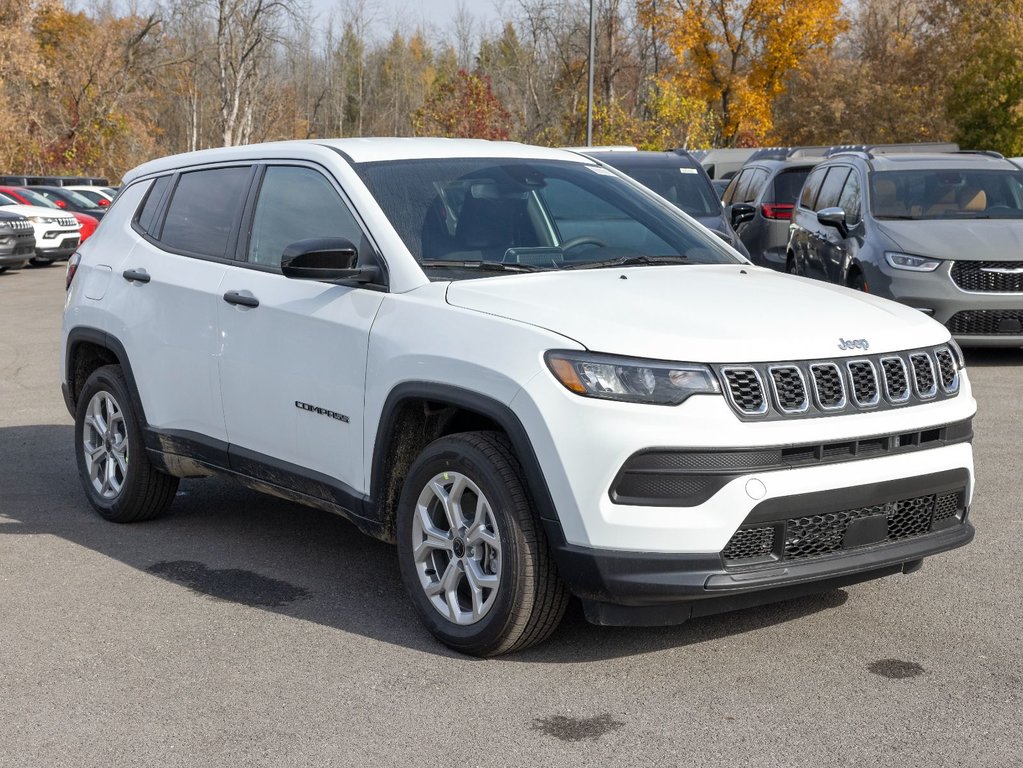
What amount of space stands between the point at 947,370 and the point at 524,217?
1.73 m

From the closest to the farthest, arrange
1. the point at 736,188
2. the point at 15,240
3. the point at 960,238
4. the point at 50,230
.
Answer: the point at 960,238
the point at 736,188
the point at 15,240
the point at 50,230

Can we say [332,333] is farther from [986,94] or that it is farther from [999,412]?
[986,94]

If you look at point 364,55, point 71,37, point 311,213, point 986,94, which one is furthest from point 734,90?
point 364,55

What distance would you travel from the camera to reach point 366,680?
4.39 m

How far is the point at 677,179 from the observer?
14.2 meters

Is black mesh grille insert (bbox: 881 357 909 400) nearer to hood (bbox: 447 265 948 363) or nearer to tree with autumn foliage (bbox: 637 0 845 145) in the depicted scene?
hood (bbox: 447 265 948 363)

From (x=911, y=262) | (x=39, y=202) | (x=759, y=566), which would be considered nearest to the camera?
(x=759, y=566)

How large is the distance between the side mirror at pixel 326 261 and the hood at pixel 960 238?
24.6 ft

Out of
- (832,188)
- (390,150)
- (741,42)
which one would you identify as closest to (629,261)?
(390,150)

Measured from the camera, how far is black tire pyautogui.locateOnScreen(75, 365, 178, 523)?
6379 mm

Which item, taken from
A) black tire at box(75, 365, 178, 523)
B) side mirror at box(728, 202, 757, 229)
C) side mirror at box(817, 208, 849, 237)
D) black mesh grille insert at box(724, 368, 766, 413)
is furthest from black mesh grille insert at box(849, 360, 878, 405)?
side mirror at box(728, 202, 757, 229)

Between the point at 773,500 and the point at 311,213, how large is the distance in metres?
2.33

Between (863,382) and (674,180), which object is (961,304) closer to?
(674,180)

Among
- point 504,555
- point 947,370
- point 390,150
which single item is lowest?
point 504,555
